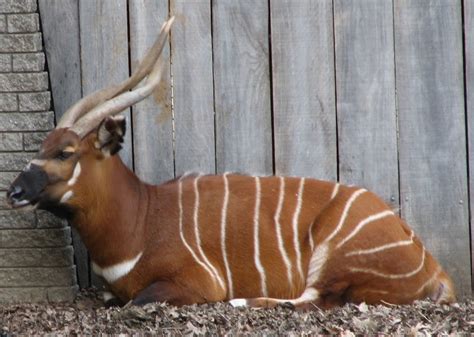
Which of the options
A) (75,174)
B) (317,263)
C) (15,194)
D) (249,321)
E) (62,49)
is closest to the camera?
(249,321)

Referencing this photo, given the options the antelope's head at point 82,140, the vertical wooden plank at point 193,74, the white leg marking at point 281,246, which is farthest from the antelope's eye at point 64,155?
the white leg marking at point 281,246

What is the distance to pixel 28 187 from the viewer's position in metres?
5.83

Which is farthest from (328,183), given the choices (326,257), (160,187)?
(160,187)

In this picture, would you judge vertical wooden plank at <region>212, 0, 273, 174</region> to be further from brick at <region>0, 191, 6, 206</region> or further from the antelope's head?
brick at <region>0, 191, 6, 206</region>

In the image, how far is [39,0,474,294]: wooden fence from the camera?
21.2 feet

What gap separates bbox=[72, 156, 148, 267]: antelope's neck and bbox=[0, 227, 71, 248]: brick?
0.24m

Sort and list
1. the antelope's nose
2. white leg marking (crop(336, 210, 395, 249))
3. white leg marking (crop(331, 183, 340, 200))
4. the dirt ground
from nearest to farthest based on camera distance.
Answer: the dirt ground, the antelope's nose, white leg marking (crop(336, 210, 395, 249)), white leg marking (crop(331, 183, 340, 200))

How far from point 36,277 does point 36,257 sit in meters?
0.10

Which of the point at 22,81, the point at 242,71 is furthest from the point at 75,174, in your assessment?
the point at 242,71

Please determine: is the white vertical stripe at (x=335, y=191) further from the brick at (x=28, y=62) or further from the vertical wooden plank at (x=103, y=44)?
the brick at (x=28, y=62)

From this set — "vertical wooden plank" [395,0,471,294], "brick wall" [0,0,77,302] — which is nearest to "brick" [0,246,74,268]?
"brick wall" [0,0,77,302]

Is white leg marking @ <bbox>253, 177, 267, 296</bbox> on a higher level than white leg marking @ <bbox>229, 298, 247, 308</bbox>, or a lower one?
higher

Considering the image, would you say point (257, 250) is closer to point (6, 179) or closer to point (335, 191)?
point (335, 191)

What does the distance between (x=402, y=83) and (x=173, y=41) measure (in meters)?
1.25
